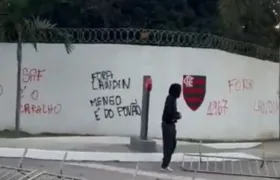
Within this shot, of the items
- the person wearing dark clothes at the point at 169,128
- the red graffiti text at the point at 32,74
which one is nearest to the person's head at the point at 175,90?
the person wearing dark clothes at the point at 169,128

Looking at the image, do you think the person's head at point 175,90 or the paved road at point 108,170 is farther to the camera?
the person's head at point 175,90

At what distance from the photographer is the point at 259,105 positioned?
16.3 m

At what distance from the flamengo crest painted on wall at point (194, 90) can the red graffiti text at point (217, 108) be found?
306 millimetres

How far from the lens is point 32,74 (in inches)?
550

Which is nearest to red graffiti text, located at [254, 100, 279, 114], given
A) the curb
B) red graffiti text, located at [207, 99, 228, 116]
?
red graffiti text, located at [207, 99, 228, 116]

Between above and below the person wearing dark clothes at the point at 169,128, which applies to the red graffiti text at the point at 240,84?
above

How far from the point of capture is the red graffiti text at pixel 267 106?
16266 millimetres

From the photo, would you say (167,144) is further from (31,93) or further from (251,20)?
(251,20)

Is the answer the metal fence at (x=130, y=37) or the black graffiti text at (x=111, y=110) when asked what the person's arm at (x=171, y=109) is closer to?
the black graffiti text at (x=111, y=110)

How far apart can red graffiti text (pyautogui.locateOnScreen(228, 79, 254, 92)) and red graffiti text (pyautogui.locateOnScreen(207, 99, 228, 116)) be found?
15.1 inches

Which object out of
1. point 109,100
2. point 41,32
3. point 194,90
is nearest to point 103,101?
point 109,100

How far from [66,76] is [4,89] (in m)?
1.32

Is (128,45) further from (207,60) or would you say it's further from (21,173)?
(21,173)

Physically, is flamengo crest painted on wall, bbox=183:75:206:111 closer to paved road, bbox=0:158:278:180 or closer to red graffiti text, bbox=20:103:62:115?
red graffiti text, bbox=20:103:62:115
